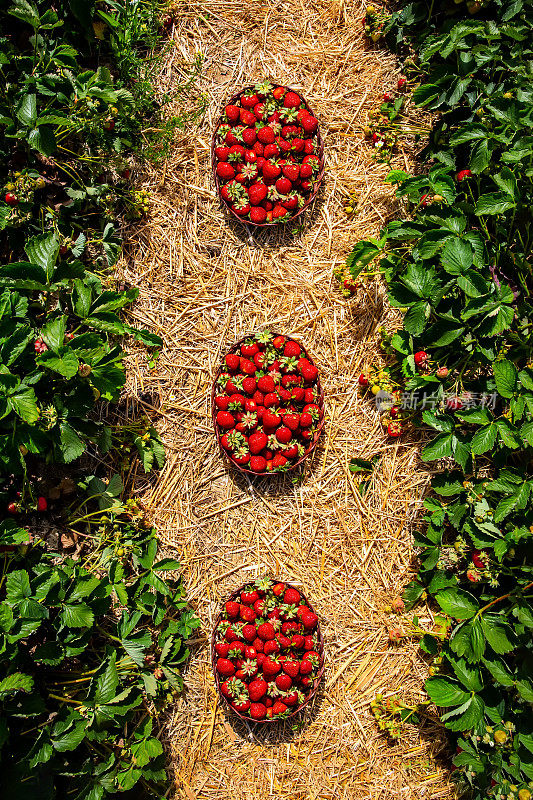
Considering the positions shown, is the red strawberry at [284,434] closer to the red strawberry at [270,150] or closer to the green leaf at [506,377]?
the green leaf at [506,377]

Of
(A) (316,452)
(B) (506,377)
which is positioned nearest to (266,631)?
(A) (316,452)

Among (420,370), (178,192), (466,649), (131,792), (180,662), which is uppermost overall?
(178,192)

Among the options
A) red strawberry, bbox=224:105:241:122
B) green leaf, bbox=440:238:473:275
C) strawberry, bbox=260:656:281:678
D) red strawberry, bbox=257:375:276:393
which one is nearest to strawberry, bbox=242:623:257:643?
strawberry, bbox=260:656:281:678

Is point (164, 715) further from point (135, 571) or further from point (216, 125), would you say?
point (216, 125)

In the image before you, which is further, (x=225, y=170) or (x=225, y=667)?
(x=225, y=170)

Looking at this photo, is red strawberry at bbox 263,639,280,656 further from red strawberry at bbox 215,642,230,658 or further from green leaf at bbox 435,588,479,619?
green leaf at bbox 435,588,479,619

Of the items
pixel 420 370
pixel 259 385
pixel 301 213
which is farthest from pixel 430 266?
pixel 259 385

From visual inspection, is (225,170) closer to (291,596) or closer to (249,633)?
(291,596)

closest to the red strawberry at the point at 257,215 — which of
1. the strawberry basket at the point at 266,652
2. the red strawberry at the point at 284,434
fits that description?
the red strawberry at the point at 284,434
